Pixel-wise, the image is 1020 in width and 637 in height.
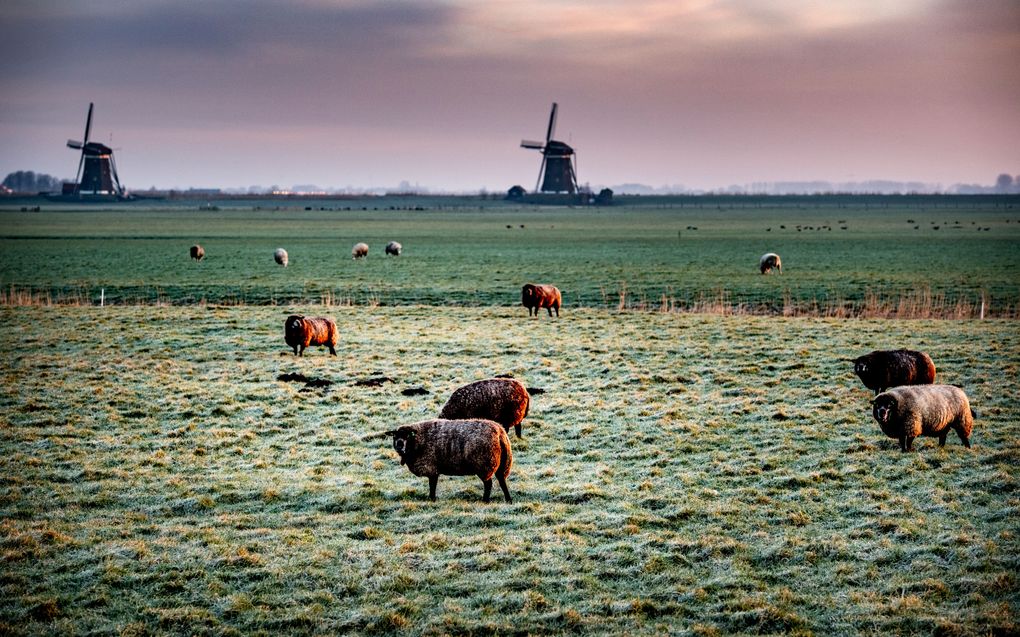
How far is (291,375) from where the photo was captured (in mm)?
21172

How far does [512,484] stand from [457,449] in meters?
1.56

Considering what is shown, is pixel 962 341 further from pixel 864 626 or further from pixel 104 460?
pixel 104 460

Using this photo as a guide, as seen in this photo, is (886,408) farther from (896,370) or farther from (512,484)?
(512,484)

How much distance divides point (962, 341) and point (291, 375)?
20.6m

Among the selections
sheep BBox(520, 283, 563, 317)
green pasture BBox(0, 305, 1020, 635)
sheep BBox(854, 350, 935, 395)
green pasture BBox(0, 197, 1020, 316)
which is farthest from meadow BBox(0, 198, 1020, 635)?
green pasture BBox(0, 197, 1020, 316)

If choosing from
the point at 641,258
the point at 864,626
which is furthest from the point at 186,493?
the point at 641,258

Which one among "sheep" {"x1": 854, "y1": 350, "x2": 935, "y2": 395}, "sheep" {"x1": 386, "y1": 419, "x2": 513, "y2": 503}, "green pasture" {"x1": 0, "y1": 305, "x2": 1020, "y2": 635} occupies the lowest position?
"green pasture" {"x1": 0, "y1": 305, "x2": 1020, "y2": 635}

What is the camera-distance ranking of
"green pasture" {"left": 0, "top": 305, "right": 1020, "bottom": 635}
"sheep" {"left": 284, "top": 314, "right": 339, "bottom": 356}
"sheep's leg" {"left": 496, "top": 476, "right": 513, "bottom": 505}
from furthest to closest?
"sheep" {"left": 284, "top": 314, "right": 339, "bottom": 356} → "sheep's leg" {"left": 496, "top": 476, "right": 513, "bottom": 505} → "green pasture" {"left": 0, "top": 305, "right": 1020, "bottom": 635}

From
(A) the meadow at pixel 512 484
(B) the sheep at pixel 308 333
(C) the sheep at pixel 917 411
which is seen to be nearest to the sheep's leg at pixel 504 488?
(A) the meadow at pixel 512 484

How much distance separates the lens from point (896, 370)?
17.4 m

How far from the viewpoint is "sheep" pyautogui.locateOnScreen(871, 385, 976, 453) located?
1427 centimetres

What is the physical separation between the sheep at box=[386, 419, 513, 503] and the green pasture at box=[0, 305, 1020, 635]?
534 millimetres

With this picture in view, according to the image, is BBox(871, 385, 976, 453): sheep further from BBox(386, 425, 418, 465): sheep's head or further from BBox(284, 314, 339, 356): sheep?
BBox(284, 314, 339, 356): sheep

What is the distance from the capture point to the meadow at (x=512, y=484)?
9195 millimetres
